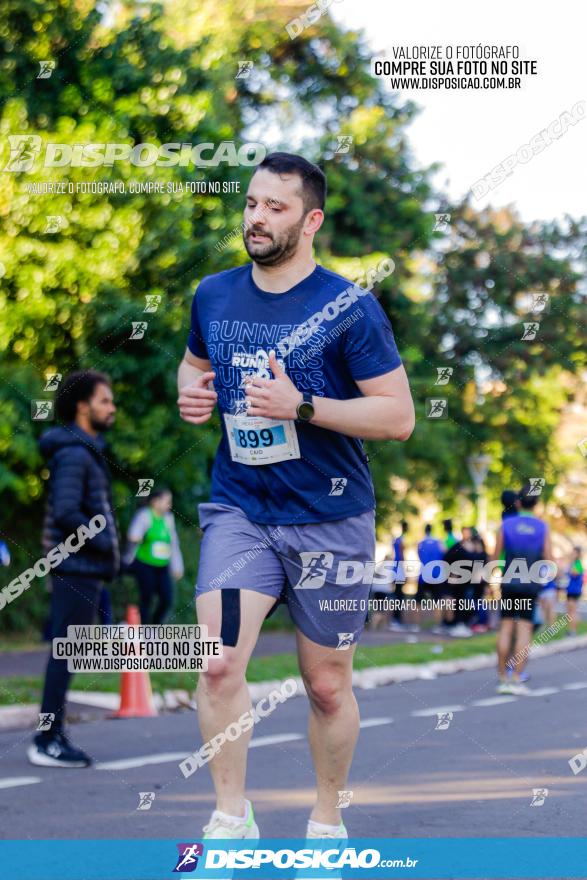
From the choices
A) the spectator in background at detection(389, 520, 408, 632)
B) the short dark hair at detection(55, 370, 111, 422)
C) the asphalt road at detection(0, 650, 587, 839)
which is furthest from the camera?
the spectator in background at detection(389, 520, 408, 632)

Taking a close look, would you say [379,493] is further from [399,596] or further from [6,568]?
[6,568]

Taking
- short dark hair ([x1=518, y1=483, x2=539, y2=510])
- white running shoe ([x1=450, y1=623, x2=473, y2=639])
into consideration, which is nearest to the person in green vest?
short dark hair ([x1=518, y1=483, x2=539, y2=510])

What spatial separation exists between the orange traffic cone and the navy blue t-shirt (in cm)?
563

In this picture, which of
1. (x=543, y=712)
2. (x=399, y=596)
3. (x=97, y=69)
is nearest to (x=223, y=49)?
(x=97, y=69)

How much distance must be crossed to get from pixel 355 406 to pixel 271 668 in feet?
29.1

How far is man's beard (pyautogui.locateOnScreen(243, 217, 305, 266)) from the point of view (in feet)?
13.9

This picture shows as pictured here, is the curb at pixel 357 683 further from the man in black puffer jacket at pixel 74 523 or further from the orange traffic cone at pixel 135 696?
the man in black puffer jacket at pixel 74 523

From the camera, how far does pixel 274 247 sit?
4.24 metres

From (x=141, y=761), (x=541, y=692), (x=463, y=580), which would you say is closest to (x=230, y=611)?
(x=141, y=761)

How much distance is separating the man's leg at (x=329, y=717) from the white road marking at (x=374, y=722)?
16.4 feet

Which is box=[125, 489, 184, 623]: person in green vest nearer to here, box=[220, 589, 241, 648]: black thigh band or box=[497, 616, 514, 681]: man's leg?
box=[497, 616, 514, 681]: man's leg

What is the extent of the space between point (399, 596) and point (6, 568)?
28.2 feet

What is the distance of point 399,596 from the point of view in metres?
23.4

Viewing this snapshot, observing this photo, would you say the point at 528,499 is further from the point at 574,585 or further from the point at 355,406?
the point at 574,585
